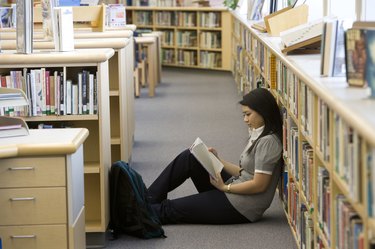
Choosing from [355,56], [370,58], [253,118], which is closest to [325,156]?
[355,56]

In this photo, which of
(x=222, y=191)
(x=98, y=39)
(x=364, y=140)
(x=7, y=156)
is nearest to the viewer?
(x=364, y=140)

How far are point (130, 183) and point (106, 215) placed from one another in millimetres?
234

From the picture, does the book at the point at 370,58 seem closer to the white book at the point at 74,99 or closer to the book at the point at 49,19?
the white book at the point at 74,99

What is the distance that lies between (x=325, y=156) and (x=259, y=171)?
1.58 metres

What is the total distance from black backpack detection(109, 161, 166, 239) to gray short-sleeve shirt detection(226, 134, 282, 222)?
508 millimetres

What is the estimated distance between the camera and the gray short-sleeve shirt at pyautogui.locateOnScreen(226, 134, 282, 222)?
4.93 m

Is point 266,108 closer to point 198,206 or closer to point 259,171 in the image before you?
point 259,171

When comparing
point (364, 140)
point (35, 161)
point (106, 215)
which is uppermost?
point (364, 140)

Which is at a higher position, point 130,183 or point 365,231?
point 365,231

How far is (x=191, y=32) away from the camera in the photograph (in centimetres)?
1525

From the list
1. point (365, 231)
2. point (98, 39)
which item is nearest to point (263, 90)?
point (98, 39)

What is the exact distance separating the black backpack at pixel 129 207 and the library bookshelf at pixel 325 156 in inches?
32.2

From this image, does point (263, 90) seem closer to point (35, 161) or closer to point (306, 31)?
point (306, 31)

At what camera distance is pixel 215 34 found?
14.8m
